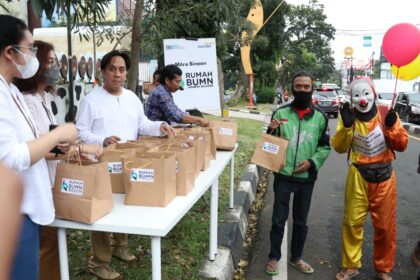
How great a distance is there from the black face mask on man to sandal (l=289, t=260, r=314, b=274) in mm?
1429

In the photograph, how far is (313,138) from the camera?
3.59 meters

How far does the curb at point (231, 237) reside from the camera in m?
3.39

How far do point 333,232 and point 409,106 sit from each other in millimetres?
13526

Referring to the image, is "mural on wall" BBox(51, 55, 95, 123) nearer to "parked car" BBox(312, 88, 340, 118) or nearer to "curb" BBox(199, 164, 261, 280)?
"curb" BBox(199, 164, 261, 280)

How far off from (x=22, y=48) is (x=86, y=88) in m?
7.65

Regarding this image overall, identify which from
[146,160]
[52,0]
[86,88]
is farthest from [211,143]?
[86,88]

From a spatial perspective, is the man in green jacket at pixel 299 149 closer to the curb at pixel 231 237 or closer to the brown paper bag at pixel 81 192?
the curb at pixel 231 237

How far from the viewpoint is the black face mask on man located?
3.56m

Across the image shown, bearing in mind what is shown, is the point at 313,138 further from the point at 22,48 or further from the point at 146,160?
the point at 22,48

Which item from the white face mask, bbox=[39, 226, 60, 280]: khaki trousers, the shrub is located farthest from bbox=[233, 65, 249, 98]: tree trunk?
the white face mask

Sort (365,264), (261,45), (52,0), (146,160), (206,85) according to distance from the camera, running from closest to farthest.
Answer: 1. (146,160)
2. (52,0)
3. (365,264)
4. (206,85)
5. (261,45)

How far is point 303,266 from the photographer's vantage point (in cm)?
378

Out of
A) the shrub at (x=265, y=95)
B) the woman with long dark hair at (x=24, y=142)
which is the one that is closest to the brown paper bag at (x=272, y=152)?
the woman with long dark hair at (x=24, y=142)

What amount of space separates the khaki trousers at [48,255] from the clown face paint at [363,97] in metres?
2.49
